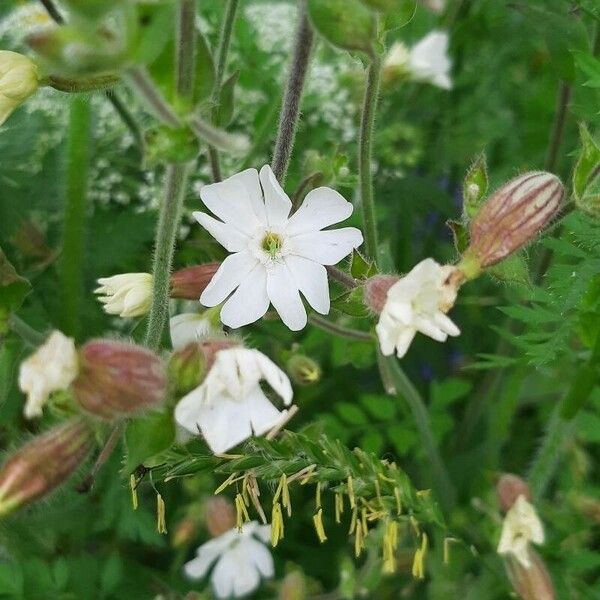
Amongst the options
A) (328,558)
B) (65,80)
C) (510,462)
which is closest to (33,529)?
(328,558)

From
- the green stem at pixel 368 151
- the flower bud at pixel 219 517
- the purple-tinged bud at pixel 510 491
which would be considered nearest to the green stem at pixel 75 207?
the flower bud at pixel 219 517

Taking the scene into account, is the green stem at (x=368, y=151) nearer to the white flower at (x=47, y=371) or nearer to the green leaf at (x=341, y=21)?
the green leaf at (x=341, y=21)

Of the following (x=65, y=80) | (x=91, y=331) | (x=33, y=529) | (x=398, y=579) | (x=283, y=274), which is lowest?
(x=398, y=579)

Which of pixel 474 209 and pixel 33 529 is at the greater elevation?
pixel 474 209

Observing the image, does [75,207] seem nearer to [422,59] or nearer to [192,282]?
[192,282]

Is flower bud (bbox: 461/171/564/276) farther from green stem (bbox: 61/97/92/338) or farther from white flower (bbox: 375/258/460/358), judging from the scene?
green stem (bbox: 61/97/92/338)

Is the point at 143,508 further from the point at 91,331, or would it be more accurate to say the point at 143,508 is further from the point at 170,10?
the point at 170,10

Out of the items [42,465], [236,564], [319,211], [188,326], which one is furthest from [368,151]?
[236,564]
